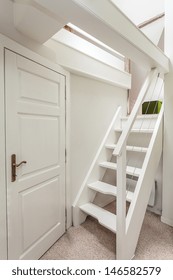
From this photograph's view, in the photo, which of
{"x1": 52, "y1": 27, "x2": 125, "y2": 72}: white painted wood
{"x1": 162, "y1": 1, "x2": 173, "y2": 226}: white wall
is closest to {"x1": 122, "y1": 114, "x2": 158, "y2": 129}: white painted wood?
{"x1": 162, "y1": 1, "x2": 173, "y2": 226}: white wall

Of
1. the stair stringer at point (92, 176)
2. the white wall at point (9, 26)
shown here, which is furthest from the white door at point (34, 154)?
the stair stringer at point (92, 176)

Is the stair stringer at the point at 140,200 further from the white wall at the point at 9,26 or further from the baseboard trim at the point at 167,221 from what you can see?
the white wall at the point at 9,26

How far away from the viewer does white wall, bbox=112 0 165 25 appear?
9.53 ft

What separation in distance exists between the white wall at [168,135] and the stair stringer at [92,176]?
81cm

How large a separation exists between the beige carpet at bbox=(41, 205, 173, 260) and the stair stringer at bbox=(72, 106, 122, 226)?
0.49 feet

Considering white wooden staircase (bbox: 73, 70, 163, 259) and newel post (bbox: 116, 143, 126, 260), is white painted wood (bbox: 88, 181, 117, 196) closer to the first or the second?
white wooden staircase (bbox: 73, 70, 163, 259)

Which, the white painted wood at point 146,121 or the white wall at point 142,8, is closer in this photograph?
the white painted wood at point 146,121

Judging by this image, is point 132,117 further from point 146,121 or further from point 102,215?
point 102,215

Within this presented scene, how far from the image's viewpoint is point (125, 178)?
52.2 inches

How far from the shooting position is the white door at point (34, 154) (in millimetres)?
1235

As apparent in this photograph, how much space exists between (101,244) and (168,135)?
152cm

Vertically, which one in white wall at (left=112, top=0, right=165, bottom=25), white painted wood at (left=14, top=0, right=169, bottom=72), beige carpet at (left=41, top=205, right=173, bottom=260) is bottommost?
beige carpet at (left=41, top=205, right=173, bottom=260)

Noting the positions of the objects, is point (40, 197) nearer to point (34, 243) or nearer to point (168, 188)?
point (34, 243)

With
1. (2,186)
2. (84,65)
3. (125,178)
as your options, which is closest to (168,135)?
(125,178)
